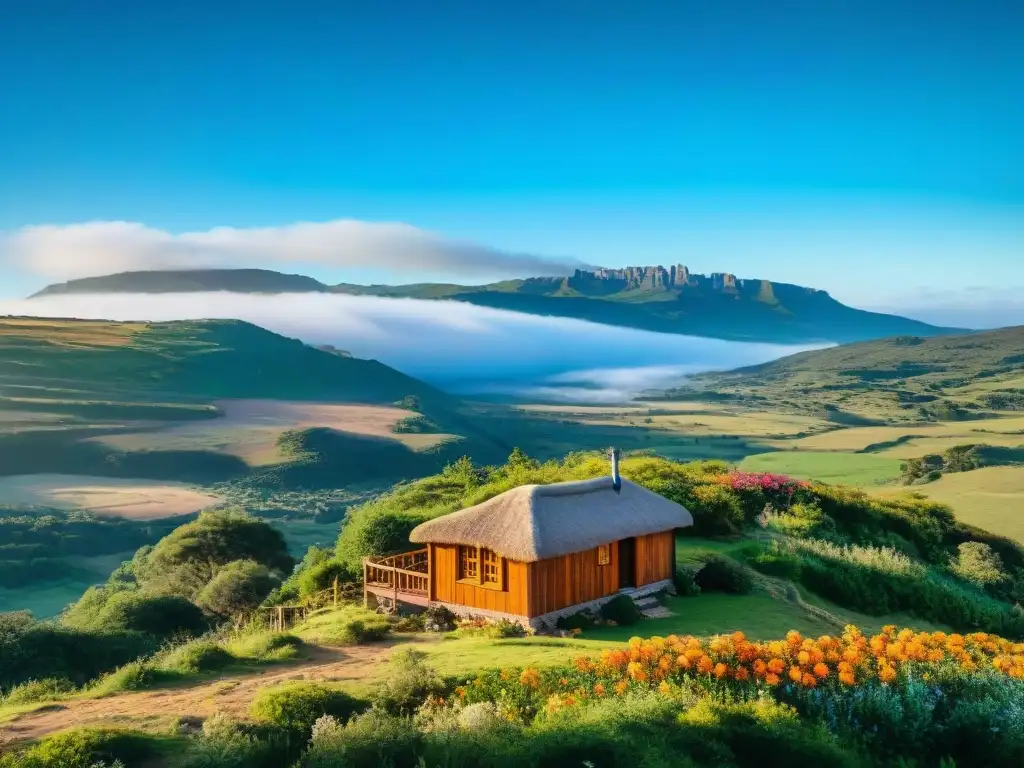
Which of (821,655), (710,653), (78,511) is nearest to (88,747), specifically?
(710,653)

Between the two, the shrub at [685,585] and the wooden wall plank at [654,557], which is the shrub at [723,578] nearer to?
the shrub at [685,585]

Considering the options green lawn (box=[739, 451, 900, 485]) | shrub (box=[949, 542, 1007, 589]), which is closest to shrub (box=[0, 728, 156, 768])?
shrub (box=[949, 542, 1007, 589])

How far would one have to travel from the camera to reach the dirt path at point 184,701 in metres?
13.2

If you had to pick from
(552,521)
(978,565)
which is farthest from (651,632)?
(978,565)

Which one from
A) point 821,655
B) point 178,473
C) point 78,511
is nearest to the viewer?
point 821,655

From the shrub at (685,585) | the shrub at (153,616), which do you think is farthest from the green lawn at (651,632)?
the shrub at (153,616)

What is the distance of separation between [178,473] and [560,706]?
417 feet

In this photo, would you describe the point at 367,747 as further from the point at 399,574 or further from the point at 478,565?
the point at 399,574

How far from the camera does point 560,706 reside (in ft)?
36.7

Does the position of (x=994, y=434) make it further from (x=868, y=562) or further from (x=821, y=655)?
(x=821, y=655)

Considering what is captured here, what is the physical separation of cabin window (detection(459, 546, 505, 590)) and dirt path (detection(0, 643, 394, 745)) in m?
3.26

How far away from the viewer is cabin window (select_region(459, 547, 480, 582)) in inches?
813

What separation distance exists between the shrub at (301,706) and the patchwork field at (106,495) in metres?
95.2

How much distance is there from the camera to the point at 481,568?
2052cm
